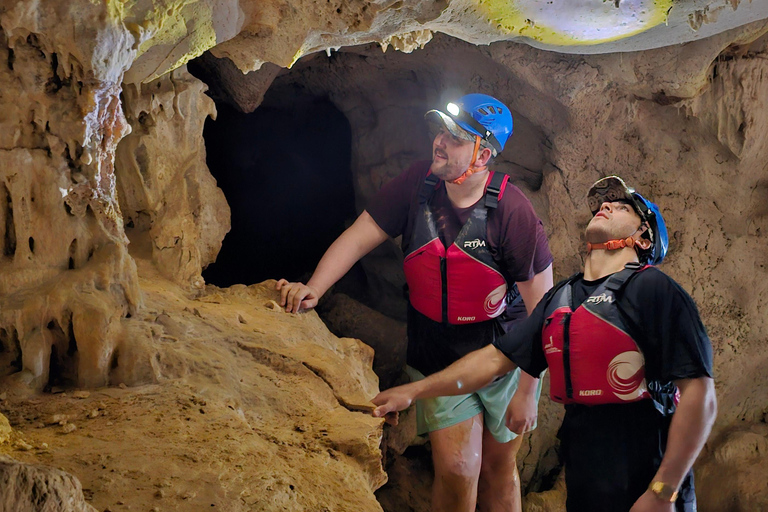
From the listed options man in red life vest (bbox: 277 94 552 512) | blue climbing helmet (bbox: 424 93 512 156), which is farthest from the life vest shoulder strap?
blue climbing helmet (bbox: 424 93 512 156)

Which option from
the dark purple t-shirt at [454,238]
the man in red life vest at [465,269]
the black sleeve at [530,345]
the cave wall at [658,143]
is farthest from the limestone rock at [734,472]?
the black sleeve at [530,345]

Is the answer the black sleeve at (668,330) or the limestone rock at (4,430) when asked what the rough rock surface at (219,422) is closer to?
the limestone rock at (4,430)

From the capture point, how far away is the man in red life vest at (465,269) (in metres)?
2.74

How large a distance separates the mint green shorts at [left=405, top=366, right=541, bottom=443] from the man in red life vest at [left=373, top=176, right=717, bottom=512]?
598mm

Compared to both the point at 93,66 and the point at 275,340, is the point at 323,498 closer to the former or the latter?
the point at 275,340

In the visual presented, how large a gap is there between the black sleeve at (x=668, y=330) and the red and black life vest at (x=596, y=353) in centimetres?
4

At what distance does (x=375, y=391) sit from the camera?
9.84 feet

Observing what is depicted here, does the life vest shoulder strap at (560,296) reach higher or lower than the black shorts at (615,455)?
higher

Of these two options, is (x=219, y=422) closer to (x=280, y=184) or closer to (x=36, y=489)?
(x=36, y=489)

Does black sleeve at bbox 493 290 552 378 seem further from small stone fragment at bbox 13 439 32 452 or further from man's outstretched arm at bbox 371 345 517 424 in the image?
small stone fragment at bbox 13 439 32 452

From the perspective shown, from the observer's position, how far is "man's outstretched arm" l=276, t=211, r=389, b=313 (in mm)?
2977

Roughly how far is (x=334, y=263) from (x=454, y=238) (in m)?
0.57

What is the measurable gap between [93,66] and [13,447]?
1.10 metres

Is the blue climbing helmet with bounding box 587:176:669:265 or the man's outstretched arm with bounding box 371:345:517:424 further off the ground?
the blue climbing helmet with bounding box 587:176:669:265
